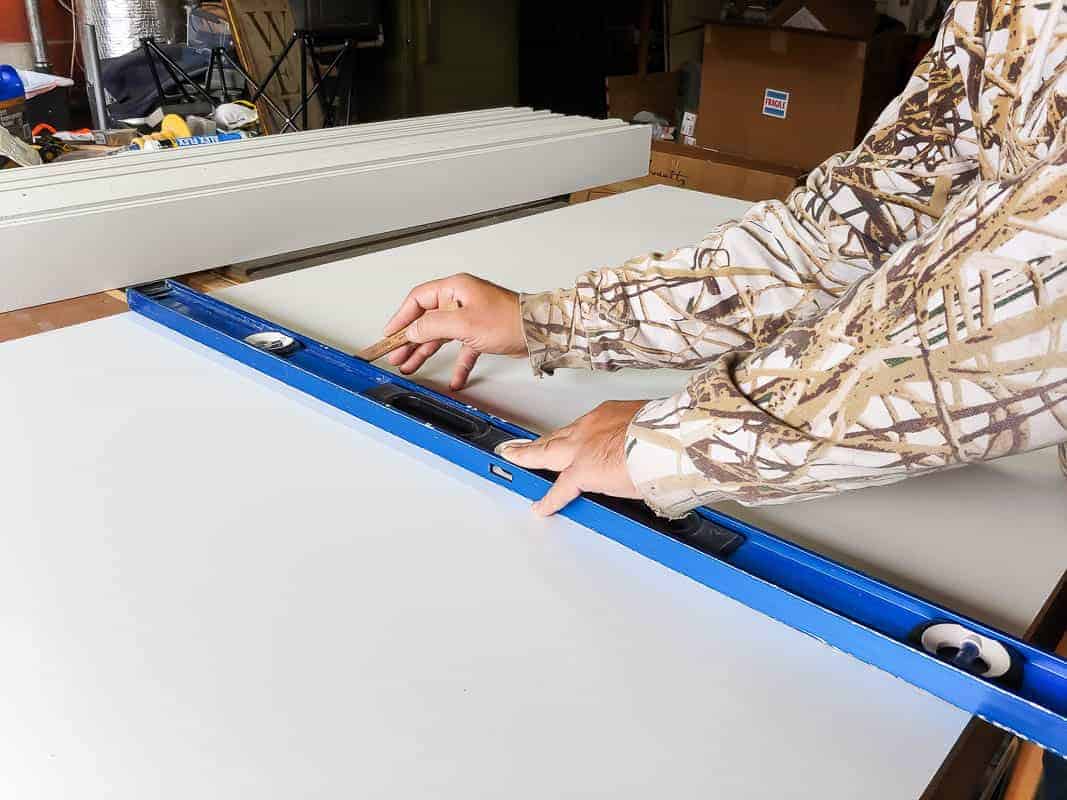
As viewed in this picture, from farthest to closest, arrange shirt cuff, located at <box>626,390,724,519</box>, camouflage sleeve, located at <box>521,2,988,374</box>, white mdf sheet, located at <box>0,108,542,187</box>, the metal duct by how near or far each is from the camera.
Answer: the metal duct < white mdf sheet, located at <box>0,108,542,187</box> < camouflage sleeve, located at <box>521,2,988,374</box> < shirt cuff, located at <box>626,390,724,519</box>

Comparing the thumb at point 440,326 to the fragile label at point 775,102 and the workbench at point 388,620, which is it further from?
the fragile label at point 775,102

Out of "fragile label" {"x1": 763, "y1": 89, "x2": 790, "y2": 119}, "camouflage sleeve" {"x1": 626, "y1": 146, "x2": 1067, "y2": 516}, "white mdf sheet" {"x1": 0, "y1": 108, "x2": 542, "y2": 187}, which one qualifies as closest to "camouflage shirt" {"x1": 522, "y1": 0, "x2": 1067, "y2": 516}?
"camouflage sleeve" {"x1": 626, "y1": 146, "x2": 1067, "y2": 516}

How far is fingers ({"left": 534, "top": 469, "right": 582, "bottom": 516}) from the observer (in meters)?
0.62

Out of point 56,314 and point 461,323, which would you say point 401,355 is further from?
point 56,314

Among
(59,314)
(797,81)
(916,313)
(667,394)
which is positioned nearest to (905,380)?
(916,313)

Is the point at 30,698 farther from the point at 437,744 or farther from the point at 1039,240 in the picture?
the point at 1039,240

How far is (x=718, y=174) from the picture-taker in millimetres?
2070

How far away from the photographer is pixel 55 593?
21.8 inches

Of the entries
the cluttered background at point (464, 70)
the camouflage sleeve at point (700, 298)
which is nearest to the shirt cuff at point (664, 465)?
the camouflage sleeve at point (700, 298)

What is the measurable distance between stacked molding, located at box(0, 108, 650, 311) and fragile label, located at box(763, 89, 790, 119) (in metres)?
1.40

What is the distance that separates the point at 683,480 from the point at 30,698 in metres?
0.39

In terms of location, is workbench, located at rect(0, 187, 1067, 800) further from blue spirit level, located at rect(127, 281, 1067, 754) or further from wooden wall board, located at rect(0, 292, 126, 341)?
wooden wall board, located at rect(0, 292, 126, 341)

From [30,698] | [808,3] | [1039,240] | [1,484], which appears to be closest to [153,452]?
[1,484]

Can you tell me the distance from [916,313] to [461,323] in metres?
0.44
